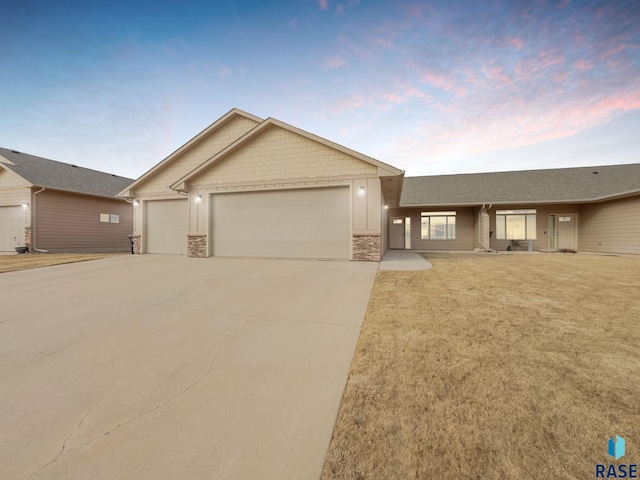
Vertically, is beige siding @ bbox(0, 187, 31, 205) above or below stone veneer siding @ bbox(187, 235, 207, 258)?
above

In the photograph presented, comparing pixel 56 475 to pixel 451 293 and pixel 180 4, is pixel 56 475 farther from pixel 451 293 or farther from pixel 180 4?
pixel 180 4

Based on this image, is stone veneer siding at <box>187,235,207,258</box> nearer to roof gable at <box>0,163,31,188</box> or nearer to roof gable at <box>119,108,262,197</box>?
roof gable at <box>119,108,262,197</box>

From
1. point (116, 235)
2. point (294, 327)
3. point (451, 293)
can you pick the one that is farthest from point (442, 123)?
point (116, 235)

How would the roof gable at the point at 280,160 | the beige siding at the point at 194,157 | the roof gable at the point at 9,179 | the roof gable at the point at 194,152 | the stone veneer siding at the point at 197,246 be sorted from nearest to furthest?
the roof gable at the point at 280,160, the stone veneer siding at the point at 197,246, the roof gable at the point at 194,152, the beige siding at the point at 194,157, the roof gable at the point at 9,179

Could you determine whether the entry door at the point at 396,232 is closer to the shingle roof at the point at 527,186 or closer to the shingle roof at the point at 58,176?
the shingle roof at the point at 527,186

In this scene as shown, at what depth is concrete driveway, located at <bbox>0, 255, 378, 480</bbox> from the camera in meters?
1.57

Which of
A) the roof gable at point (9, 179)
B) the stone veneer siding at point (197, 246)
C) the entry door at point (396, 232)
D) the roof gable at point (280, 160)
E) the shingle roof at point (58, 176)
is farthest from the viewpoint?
the entry door at point (396, 232)

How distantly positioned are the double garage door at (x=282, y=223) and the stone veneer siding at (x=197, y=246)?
334mm

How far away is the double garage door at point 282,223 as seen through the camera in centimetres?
905

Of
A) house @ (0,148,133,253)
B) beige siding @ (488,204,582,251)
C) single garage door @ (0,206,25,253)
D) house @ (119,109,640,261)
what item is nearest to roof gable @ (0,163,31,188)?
house @ (0,148,133,253)

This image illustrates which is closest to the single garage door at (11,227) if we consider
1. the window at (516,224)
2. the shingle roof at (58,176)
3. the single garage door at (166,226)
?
the shingle roof at (58,176)

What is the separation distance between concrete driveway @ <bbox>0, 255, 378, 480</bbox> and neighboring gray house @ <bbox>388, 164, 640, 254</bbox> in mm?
12923

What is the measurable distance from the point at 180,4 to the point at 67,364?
13.3 metres

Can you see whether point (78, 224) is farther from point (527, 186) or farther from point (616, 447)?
point (527, 186)
